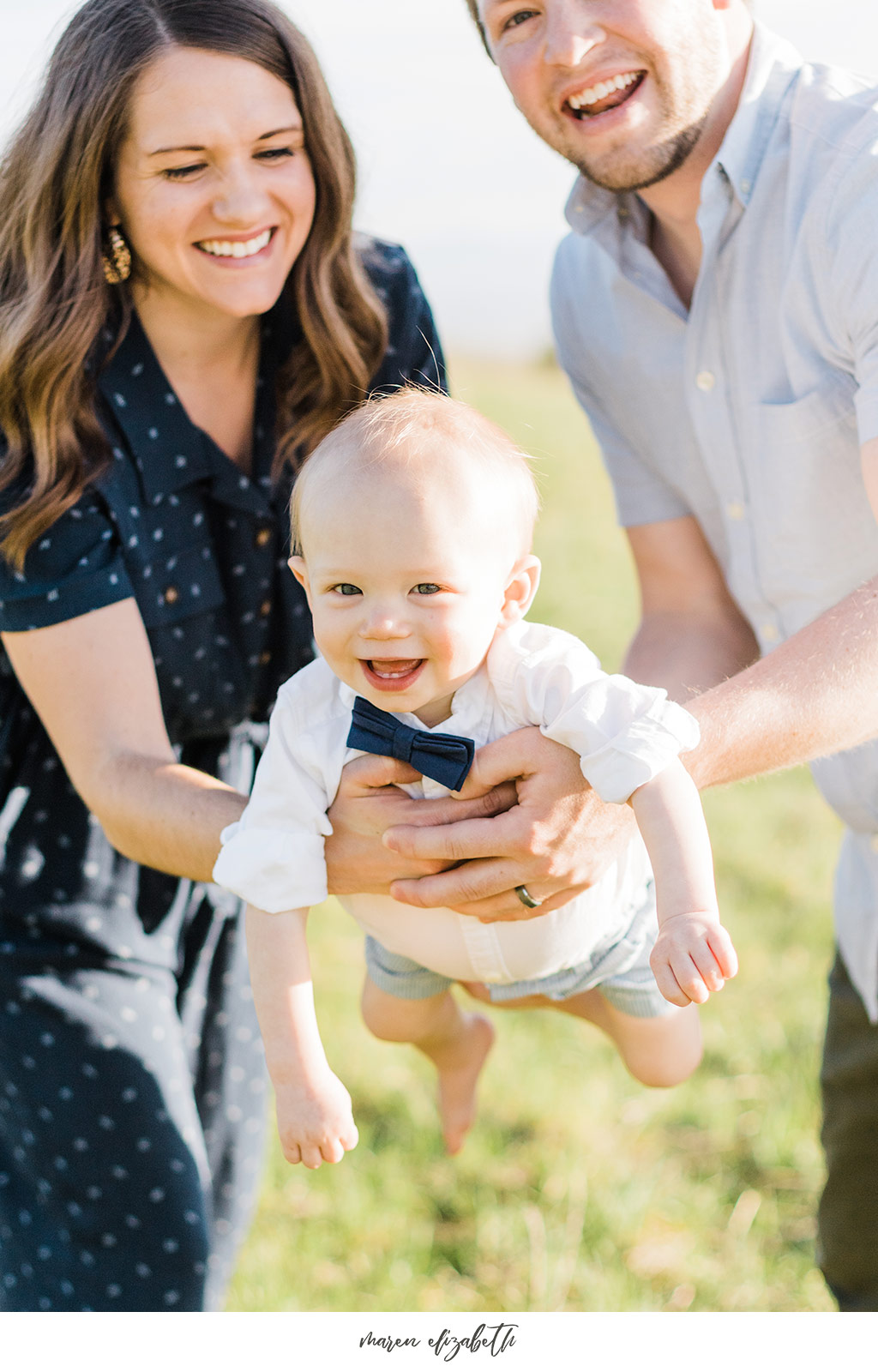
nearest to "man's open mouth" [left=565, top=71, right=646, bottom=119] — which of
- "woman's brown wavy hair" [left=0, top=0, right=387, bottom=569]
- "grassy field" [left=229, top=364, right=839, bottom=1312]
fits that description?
"woman's brown wavy hair" [left=0, top=0, right=387, bottom=569]

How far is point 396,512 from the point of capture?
1644 mm

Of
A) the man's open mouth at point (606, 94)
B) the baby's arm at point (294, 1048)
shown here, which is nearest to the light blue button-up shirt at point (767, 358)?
the man's open mouth at point (606, 94)

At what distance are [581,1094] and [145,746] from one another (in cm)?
179

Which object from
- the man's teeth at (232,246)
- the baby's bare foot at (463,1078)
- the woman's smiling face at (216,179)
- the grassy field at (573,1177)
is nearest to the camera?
the woman's smiling face at (216,179)

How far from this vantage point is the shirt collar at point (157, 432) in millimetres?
2229

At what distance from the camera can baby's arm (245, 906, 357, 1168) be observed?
167 centimetres

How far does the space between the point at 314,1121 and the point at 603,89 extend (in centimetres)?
173

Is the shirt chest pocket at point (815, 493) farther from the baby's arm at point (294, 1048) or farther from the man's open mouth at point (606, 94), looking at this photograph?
the baby's arm at point (294, 1048)

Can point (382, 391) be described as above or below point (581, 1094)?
above

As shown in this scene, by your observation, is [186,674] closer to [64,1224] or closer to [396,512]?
[396,512]

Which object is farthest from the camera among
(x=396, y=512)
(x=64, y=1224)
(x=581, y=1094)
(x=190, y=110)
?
(x=581, y=1094)

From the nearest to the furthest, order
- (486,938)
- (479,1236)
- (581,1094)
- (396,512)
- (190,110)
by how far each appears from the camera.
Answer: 1. (396,512)
2. (486,938)
3. (190,110)
4. (479,1236)
5. (581,1094)

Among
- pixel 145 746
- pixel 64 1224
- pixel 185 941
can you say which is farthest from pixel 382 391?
pixel 64 1224

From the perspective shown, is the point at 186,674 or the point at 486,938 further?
the point at 186,674
